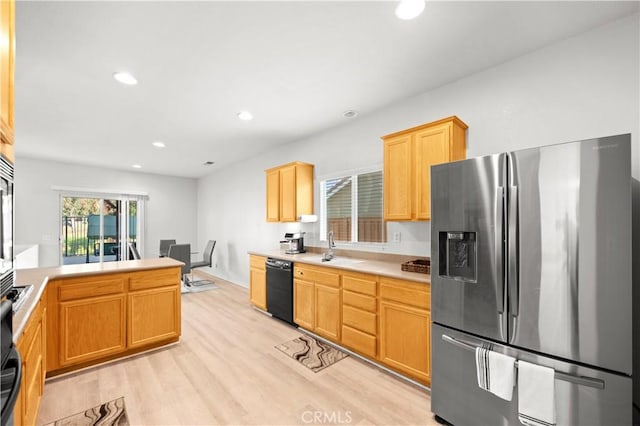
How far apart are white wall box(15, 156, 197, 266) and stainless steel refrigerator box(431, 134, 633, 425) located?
7.61m

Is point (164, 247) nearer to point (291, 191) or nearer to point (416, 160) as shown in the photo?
point (291, 191)

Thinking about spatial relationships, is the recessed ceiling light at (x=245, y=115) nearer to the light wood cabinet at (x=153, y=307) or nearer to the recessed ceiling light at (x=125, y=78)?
the recessed ceiling light at (x=125, y=78)

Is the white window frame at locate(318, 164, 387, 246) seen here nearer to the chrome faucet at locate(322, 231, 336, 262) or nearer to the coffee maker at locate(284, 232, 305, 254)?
the chrome faucet at locate(322, 231, 336, 262)

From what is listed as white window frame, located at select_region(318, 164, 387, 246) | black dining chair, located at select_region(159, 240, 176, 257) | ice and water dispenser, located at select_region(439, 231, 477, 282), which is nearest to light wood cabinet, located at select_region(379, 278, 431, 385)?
ice and water dispenser, located at select_region(439, 231, 477, 282)

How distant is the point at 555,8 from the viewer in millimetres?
1795

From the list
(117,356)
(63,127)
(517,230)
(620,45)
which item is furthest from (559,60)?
(63,127)

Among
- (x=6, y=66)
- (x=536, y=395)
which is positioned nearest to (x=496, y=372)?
(x=536, y=395)

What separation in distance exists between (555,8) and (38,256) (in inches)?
340

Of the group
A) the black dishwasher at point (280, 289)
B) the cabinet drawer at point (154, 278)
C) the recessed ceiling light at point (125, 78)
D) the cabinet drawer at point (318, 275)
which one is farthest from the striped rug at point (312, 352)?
the recessed ceiling light at point (125, 78)

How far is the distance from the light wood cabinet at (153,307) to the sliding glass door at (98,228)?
16.3 ft

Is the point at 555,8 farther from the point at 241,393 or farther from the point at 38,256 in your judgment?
the point at 38,256

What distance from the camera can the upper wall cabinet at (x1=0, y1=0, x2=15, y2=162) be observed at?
4.19 ft

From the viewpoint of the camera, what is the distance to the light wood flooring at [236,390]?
2.00 meters

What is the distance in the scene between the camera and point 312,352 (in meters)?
2.97
